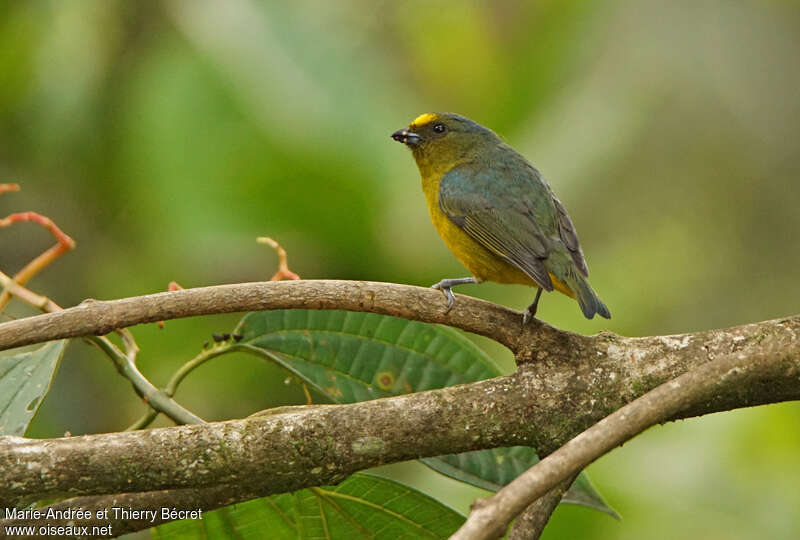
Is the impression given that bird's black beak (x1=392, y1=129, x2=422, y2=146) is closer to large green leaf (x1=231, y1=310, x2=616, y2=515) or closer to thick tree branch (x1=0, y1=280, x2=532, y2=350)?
large green leaf (x1=231, y1=310, x2=616, y2=515)

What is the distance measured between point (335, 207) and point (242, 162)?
0.41 m

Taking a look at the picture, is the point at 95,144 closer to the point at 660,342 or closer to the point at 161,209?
the point at 161,209

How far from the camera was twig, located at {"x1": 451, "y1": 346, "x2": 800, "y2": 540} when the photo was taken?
131cm

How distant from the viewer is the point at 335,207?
148 inches

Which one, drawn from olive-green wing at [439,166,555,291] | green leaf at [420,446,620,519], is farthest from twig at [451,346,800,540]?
olive-green wing at [439,166,555,291]

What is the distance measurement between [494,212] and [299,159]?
1103 millimetres

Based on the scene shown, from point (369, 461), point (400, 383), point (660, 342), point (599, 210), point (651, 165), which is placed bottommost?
point (369, 461)

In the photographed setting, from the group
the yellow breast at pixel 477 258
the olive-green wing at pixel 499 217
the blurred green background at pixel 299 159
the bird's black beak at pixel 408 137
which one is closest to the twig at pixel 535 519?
the olive-green wing at pixel 499 217

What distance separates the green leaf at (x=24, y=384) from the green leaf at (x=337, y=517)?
1.40 feet

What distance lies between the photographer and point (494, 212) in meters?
2.91

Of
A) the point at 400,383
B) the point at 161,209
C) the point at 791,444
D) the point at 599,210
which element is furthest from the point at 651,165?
the point at 400,383

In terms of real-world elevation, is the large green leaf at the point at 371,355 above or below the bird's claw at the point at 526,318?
below

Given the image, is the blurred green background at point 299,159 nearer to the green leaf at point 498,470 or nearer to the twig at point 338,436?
→ the green leaf at point 498,470

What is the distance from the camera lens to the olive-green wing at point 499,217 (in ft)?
8.76
